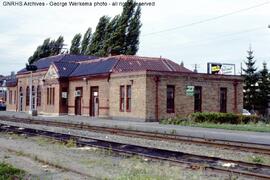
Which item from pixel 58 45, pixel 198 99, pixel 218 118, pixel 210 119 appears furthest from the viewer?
pixel 58 45

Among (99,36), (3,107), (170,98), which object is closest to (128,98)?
(170,98)

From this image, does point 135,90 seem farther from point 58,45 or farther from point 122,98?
point 58,45

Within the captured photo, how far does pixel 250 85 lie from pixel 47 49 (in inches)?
1654

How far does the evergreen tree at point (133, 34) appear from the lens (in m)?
69.0

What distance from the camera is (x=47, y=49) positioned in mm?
90125

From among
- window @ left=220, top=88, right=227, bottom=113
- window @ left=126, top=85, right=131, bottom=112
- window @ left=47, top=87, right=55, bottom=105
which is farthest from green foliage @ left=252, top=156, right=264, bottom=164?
window @ left=47, top=87, right=55, bottom=105

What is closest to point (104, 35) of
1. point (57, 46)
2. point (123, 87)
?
point (57, 46)

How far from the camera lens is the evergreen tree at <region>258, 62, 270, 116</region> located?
61125 mm

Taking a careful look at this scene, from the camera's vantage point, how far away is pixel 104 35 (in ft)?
243

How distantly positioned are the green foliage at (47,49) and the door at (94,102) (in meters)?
45.5

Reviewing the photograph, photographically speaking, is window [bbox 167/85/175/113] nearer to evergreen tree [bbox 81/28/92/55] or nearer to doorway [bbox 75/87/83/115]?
doorway [bbox 75/87/83/115]

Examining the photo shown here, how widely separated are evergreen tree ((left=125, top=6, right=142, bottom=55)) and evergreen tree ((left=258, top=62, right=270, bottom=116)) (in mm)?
18256

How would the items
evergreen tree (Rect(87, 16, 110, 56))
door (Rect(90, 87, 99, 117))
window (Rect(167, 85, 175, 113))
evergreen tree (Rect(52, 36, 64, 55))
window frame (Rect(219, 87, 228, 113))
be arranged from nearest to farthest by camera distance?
window (Rect(167, 85, 175, 113)) → window frame (Rect(219, 87, 228, 113)) → door (Rect(90, 87, 99, 117)) → evergreen tree (Rect(87, 16, 110, 56)) → evergreen tree (Rect(52, 36, 64, 55))

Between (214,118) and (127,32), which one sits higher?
(127,32)
